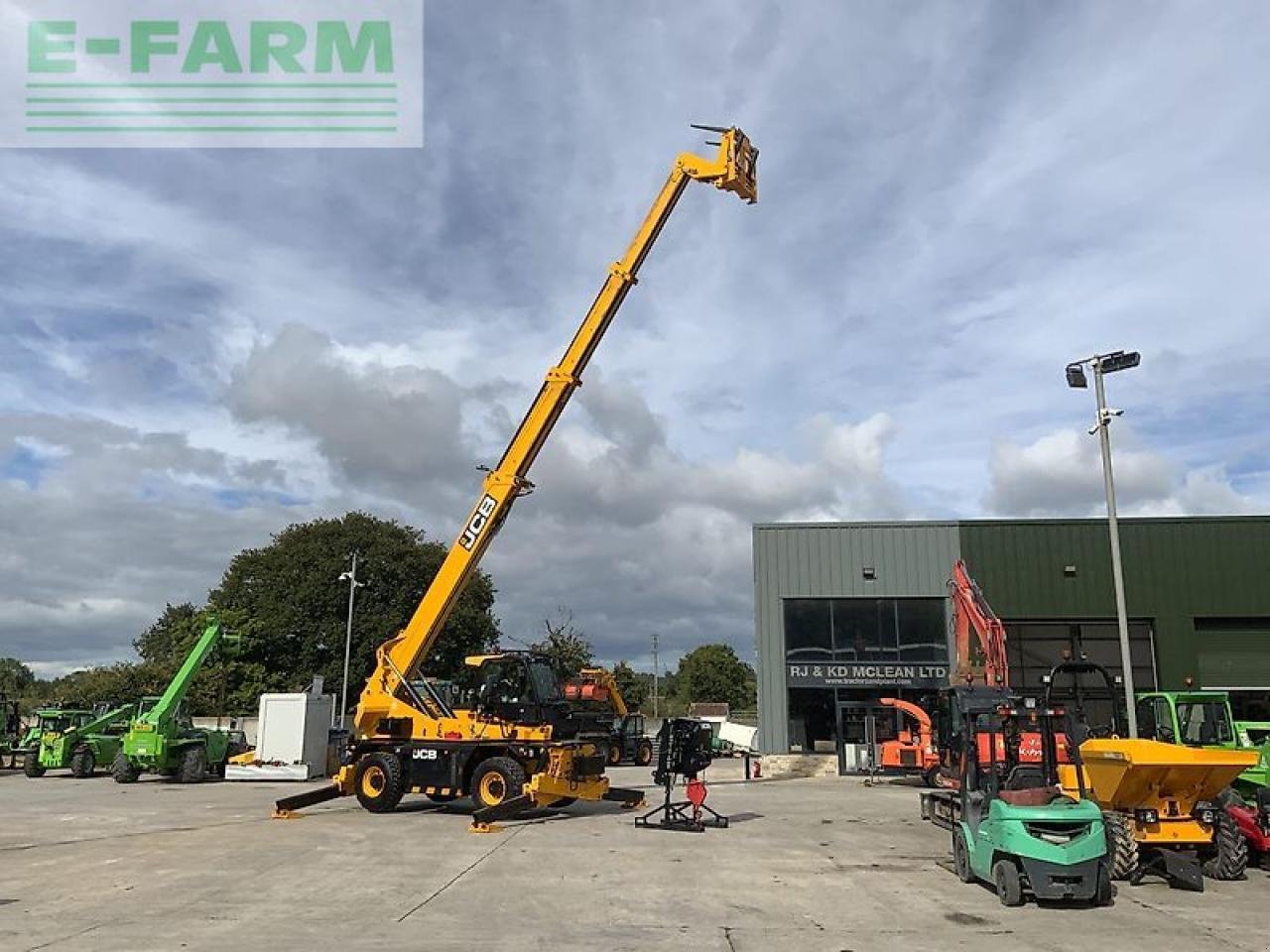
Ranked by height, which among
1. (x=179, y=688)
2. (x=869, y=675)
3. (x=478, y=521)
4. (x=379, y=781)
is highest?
(x=478, y=521)

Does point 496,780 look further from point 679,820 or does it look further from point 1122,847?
point 1122,847

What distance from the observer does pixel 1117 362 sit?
20234mm

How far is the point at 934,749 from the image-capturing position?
2314 cm

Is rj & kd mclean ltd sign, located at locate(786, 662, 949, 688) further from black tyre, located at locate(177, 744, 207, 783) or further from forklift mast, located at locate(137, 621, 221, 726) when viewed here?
forklift mast, located at locate(137, 621, 221, 726)

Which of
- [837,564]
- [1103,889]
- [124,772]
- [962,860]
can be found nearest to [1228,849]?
[1103,889]

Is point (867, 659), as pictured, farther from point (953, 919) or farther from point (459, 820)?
point (953, 919)

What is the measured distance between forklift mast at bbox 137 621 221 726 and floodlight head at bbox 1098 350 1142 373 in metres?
24.2

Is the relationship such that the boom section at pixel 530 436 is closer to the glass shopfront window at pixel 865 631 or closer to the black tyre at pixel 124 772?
the black tyre at pixel 124 772

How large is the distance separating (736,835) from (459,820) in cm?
501

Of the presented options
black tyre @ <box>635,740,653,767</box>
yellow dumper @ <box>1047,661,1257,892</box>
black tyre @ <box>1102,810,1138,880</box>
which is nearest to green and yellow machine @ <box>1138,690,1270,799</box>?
yellow dumper @ <box>1047,661,1257,892</box>

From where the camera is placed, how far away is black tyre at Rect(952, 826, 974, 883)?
1102 centimetres

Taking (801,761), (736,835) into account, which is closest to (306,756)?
(801,761)

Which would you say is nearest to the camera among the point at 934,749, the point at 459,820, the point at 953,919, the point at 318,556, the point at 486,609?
the point at 953,919

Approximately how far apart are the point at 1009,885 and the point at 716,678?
9939cm
